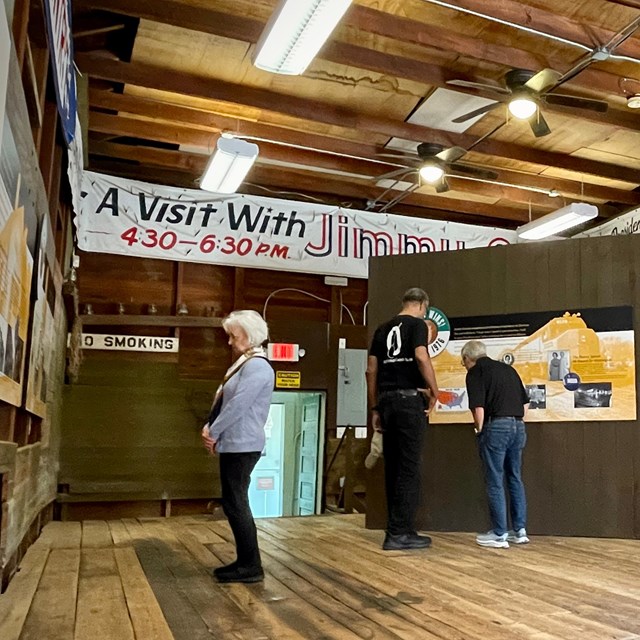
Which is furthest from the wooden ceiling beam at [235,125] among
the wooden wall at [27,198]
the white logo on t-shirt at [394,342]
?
the white logo on t-shirt at [394,342]

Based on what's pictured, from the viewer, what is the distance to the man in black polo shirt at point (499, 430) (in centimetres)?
471

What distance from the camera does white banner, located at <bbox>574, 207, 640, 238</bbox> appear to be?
770cm

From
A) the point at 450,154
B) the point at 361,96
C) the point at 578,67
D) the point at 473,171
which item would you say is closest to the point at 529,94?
the point at 578,67

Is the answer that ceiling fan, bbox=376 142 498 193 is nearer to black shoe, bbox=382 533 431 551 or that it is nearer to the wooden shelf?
the wooden shelf

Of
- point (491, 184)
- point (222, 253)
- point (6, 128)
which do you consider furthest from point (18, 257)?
point (491, 184)

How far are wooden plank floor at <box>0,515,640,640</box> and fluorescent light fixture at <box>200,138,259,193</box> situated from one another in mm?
3370

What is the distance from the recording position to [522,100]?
17.6 feet

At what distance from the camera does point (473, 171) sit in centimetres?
677

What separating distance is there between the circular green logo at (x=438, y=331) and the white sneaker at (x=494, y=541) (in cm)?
153

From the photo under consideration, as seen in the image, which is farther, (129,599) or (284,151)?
(284,151)

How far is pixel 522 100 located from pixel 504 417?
253 cm

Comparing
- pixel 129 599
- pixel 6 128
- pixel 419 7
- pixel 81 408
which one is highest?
pixel 419 7

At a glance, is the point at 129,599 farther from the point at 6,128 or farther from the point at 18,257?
the point at 6,128

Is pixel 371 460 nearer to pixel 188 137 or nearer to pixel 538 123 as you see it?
pixel 538 123
